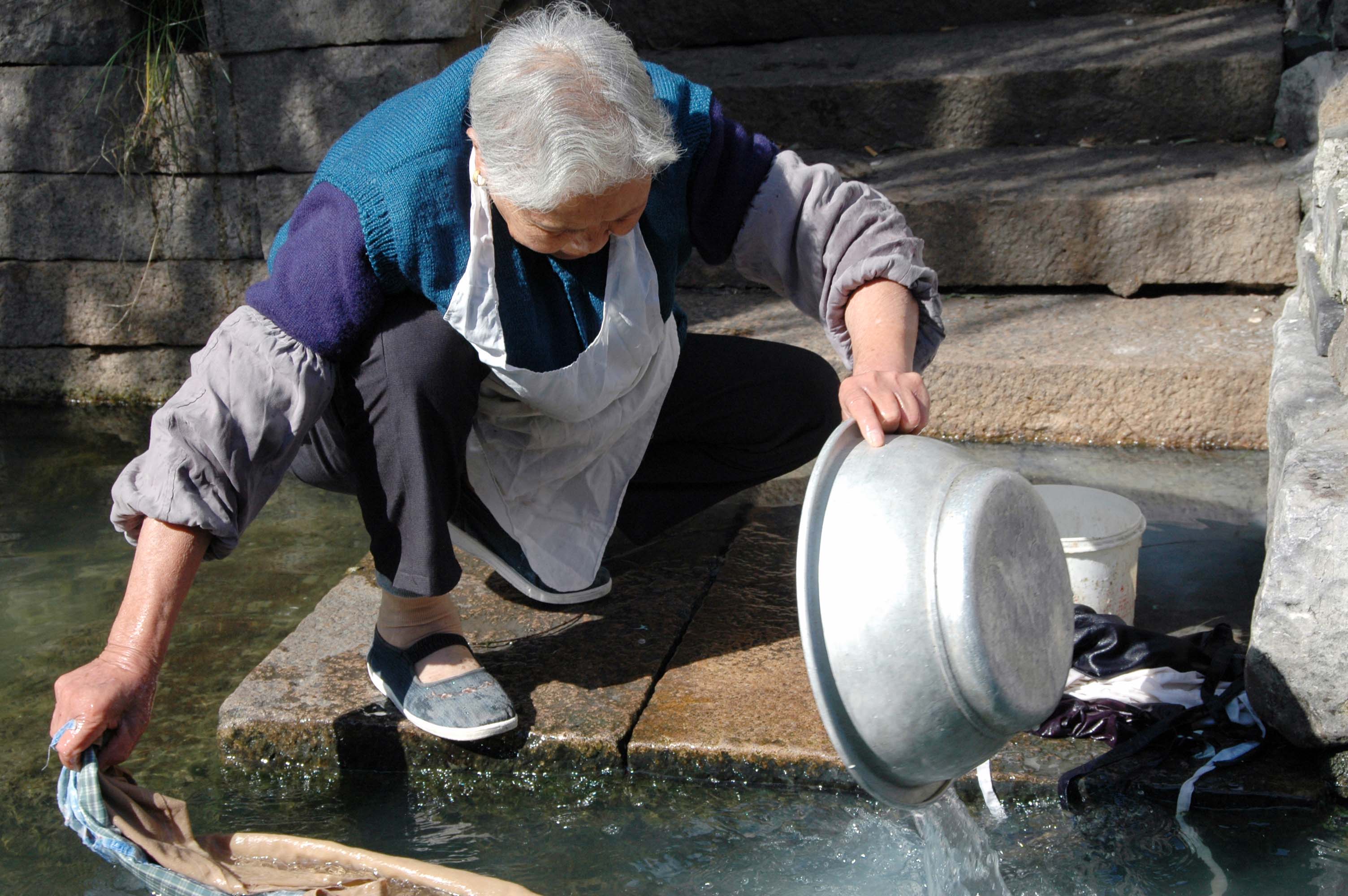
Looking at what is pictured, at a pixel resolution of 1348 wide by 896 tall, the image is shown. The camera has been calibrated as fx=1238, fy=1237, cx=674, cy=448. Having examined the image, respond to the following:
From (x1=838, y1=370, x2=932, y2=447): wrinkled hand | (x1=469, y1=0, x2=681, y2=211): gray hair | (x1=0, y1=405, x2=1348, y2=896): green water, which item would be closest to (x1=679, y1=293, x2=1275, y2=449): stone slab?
(x1=0, y1=405, x2=1348, y2=896): green water

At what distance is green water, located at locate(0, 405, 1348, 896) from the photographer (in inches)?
72.6

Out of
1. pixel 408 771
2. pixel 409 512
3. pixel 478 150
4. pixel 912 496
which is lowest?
pixel 408 771

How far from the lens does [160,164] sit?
4.26 metres

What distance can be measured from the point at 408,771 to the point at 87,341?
10.1 ft

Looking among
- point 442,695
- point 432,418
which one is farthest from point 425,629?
point 432,418

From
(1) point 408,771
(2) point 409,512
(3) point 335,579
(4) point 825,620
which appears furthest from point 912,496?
(3) point 335,579

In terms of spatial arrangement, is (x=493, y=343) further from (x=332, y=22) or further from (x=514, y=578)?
(x=332, y=22)

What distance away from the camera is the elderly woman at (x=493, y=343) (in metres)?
1.77

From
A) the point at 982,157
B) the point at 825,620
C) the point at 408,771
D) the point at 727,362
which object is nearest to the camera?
the point at 825,620

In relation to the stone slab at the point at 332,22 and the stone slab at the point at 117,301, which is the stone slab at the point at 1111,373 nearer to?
the stone slab at the point at 332,22

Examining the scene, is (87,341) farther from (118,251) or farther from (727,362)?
(727,362)

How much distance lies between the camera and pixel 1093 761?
2000 mm

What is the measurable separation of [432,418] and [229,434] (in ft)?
1.10

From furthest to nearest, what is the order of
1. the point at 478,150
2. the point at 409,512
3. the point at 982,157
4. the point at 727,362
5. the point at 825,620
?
the point at 982,157
the point at 727,362
the point at 409,512
the point at 478,150
the point at 825,620
